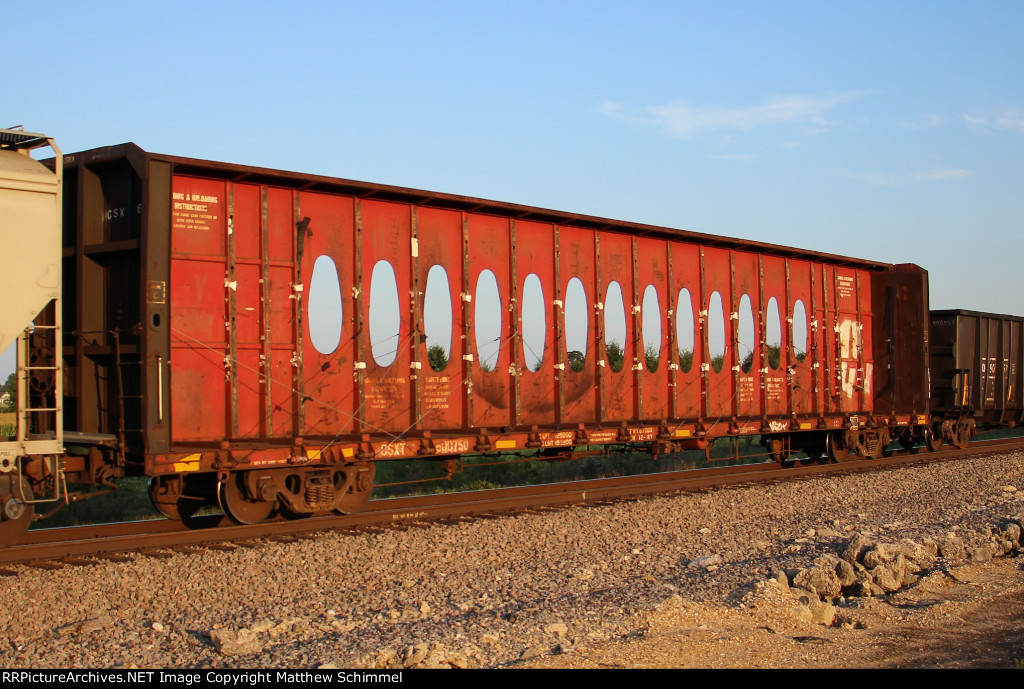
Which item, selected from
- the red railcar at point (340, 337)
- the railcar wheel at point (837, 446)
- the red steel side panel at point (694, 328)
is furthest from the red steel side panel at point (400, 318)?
the railcar wheel at point (837, 446)

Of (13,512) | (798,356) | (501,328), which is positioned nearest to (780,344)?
(798,356)

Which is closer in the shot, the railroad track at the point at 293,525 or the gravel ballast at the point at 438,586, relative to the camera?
the gravel ballast at the point at 438,586

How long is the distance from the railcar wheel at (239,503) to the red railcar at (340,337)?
0.02 meters

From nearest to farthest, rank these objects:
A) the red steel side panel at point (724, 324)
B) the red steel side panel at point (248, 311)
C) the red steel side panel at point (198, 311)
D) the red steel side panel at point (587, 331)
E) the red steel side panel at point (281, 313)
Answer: the red steel side panel at point (198, 311) < the red steel side panel at point (248, 311) < the red steel side panel at point (281, 313) < the red steel side panel at point (587, 331) < the red steel side panel at point (724, 324)

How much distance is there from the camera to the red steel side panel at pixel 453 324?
10617 millimetres

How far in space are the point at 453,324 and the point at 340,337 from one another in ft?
5.22

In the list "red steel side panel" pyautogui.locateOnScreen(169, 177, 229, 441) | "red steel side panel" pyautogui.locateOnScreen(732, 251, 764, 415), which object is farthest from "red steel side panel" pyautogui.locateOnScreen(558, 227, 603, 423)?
"red steel side panel" pyautogui.locateOnScreen(169, 177, 229, 441)

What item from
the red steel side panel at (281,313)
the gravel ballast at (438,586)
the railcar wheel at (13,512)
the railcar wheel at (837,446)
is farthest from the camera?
the railcar wheel at (837,446)

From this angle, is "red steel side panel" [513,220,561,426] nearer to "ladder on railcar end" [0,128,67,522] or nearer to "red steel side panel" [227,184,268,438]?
"red steel side panel" [227,184,268,438]

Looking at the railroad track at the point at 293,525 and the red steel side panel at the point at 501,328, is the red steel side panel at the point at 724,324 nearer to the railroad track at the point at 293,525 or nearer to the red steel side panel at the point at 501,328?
the railroad track at the point at 293,525

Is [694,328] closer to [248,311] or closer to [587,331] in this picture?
[587,331]

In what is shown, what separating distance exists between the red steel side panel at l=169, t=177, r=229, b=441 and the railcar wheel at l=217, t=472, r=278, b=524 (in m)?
0.56

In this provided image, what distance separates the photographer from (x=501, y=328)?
37.5 ft

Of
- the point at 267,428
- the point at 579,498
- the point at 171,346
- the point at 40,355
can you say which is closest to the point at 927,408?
the point at 579,498
